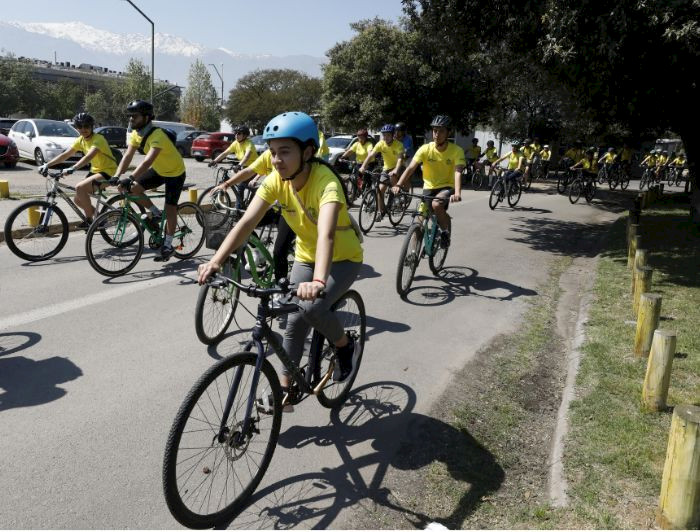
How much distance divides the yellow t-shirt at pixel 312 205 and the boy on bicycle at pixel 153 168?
177 inches

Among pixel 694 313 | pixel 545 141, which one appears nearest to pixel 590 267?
pixel 694 313

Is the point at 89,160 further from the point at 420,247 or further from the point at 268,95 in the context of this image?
the point at 268,95

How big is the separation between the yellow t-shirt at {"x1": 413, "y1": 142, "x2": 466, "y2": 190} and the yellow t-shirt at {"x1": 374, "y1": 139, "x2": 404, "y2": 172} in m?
4.22

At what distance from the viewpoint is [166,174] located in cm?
796

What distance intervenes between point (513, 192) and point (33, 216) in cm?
1398

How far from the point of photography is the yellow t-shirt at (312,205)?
11.5ft

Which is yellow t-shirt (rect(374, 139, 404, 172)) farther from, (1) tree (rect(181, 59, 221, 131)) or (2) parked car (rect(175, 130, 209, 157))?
(1) tree (rect(181, 59, 221, 131))

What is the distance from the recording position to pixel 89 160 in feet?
27.3

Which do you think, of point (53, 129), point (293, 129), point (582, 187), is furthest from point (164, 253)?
point (53, 129)

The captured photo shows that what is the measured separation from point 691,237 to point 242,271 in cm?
1064

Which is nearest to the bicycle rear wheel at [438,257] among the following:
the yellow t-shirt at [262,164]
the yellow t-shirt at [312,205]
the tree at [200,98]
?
the yellow t-shirt at [262,164]

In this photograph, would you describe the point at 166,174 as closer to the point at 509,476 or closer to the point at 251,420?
the point at 251,420

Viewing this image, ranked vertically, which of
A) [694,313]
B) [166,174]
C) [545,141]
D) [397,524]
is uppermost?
[545,141]

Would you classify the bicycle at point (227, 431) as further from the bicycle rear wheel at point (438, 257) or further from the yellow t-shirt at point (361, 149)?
the yellow t-shirt at point (361, 149)
